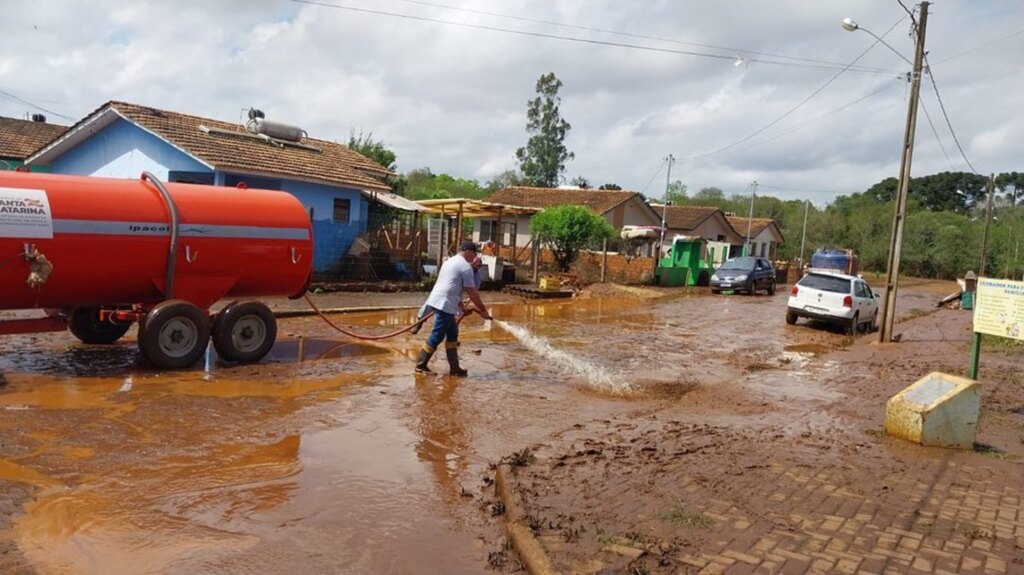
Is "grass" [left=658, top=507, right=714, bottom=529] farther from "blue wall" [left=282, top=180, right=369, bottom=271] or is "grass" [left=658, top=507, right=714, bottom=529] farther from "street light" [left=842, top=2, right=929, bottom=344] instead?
"blue wall" [left=282, top=180, right=369, bottom=271]

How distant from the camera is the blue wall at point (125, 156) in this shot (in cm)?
2102

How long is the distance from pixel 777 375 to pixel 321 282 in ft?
45.2

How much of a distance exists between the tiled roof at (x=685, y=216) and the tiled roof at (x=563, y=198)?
698 centimetres

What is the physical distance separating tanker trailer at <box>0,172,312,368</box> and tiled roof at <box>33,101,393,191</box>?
382 inches

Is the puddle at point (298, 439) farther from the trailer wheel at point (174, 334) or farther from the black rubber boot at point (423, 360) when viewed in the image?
the black rubber boot at point (423, 360)

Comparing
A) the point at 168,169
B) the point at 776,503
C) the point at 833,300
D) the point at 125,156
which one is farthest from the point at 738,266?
the point at 776,503

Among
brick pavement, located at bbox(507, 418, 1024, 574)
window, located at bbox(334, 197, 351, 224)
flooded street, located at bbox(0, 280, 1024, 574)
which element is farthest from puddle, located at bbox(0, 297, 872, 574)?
window, located at bbox(334, 197, 351, 224)

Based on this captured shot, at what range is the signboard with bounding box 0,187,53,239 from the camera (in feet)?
27.5

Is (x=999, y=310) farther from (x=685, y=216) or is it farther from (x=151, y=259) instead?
(x=685, y=216)

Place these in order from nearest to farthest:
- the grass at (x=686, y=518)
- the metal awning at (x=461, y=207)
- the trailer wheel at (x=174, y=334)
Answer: the grass at (x=686, y=518) < the trailer wheel at (x=174, y=334) < the metal awning at (x=461, y=207)

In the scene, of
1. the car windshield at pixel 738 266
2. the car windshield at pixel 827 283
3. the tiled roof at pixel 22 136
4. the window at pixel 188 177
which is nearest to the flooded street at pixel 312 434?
the car windshield at pixel 827 283

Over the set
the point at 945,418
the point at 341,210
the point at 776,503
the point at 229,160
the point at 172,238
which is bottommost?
the point at 776,503

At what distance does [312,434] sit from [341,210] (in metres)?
17.7

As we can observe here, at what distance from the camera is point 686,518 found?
16.3ft
